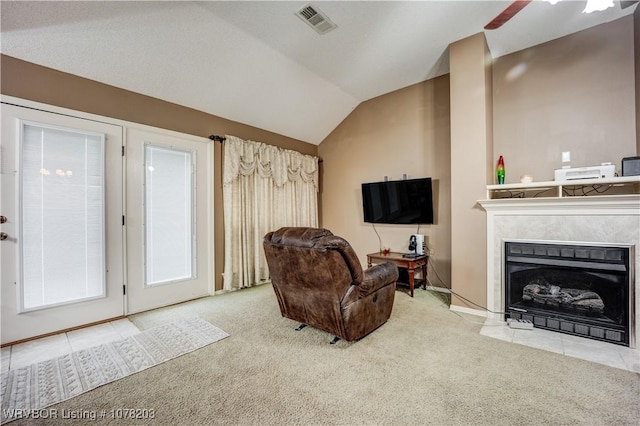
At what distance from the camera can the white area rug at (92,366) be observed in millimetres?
1756

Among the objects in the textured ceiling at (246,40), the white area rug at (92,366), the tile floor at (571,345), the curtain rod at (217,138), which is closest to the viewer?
the white area rug at (92,366)

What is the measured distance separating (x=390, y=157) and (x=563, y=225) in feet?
8.47

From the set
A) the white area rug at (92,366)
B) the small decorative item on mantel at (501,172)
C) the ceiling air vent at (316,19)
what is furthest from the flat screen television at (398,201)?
the white area rug at (92,366)

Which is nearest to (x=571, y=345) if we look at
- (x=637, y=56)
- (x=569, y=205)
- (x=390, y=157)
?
(x=569, y=205)

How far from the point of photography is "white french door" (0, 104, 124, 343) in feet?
8.21

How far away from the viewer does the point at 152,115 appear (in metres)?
3.42

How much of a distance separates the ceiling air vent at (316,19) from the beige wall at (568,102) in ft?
7.43

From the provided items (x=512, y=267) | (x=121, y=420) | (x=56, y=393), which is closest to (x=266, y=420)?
(x=121, y=420)

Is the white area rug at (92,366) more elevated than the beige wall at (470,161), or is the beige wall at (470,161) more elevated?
the beige wall at (470,161)

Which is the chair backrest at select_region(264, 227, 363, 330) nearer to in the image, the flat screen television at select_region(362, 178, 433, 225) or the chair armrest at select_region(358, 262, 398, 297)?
the chair armrest at select_region(358, 262, 398, 297)

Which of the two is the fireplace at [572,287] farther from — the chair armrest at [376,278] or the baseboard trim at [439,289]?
the chair armrest at [376,278]

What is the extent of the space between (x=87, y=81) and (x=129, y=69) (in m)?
0.44

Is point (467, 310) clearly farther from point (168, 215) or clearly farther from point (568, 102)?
point (168, 215)

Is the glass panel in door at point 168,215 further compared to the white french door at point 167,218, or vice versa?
the glass panel in door at point 168,215
